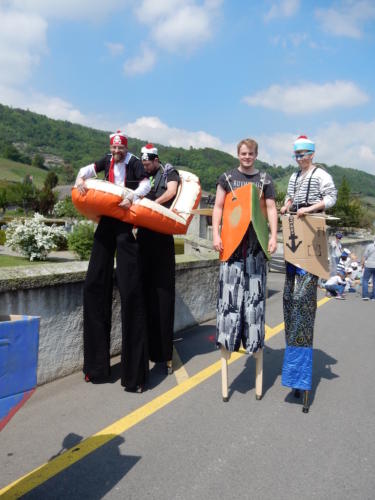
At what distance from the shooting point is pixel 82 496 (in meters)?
2.46

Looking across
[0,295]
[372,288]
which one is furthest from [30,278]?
[372,288]

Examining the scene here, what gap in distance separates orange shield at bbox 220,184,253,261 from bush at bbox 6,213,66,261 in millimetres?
17020

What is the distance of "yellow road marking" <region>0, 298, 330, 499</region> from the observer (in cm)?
253

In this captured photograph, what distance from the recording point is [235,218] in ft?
12.2

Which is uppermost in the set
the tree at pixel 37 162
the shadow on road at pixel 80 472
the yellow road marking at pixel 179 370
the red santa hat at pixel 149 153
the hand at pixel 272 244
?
the tree at pixel 37 162

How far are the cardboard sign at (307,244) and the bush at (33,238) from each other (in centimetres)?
1729

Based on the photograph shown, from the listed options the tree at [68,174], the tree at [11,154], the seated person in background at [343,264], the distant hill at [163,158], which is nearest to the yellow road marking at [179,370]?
the seated person in background at [343,264]

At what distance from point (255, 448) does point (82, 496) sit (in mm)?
1218

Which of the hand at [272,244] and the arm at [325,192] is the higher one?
the arm at [325,192]

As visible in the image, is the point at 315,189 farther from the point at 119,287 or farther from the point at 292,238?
the point at 119,287

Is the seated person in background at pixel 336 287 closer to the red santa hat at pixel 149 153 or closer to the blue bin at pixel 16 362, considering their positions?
the red santa hat at pixel 149 153

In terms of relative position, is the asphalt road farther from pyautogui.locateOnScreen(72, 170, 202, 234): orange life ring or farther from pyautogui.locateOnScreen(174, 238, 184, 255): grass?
pyautogui.locateOnScreen(174, 238, 184, 255): grass

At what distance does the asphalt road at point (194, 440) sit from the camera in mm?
2566

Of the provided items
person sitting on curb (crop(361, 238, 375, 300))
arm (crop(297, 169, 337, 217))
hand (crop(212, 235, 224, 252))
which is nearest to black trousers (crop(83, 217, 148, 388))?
hand (crop(212, 235, 224, 252))
